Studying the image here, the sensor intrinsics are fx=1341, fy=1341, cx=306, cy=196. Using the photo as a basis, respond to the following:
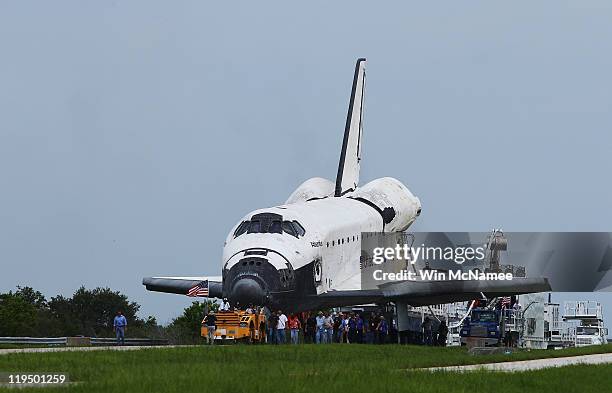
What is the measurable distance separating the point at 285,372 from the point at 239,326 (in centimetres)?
1274

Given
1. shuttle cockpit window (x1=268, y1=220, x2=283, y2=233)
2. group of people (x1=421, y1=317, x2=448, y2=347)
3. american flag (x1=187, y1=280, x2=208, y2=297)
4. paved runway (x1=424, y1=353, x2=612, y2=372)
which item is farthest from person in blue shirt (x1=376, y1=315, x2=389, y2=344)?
paved runway (x1=424, y1=353, x2=612, y2=372)

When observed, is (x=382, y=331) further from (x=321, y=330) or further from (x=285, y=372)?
(x=285, y=372)

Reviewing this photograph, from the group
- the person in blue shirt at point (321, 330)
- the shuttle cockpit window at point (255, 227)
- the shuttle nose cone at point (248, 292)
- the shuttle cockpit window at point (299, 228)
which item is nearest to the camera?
the shuttle nose cone at point (248, 292)

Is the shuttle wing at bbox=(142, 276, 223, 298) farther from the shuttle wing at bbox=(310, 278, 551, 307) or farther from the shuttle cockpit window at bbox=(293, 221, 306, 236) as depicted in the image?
the shuttle cockpit window at bbox=(293, 221, 306, 236)

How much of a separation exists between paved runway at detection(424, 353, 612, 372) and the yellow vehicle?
8.32m

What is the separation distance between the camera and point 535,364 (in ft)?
90.0

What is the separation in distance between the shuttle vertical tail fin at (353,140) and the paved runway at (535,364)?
23113mm

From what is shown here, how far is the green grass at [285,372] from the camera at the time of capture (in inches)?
747

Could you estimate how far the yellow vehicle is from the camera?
34.6 meters

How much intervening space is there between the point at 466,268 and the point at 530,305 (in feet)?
8.35

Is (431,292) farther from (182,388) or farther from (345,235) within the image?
(182,388)

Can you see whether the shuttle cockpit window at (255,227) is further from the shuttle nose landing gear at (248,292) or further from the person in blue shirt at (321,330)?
the person in blue shirt at (321,330)

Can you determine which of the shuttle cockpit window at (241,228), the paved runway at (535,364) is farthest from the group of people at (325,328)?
the paved runway at (535,364)

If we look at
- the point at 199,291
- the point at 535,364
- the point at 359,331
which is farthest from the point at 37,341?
the point at 535,364
